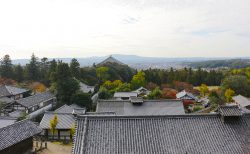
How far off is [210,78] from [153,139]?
68.7 meters

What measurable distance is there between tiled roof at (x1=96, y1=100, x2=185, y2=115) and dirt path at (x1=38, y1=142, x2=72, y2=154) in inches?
195

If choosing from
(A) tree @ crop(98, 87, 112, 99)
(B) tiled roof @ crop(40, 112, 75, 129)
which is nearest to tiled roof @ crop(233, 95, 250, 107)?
(A) tree @ crop(98, 87, 112, 99)

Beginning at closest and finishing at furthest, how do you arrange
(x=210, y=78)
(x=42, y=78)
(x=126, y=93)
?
1. (x=126, y=93)
2. (x=42, y=78)
3. (x=210, y=78)

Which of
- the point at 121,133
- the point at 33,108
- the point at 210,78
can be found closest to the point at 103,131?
the point at 121,133

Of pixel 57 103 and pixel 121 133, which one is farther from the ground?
pixel 121 133

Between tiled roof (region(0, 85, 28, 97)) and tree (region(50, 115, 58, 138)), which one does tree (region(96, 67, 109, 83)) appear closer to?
tiled roof (region(0, 85, 28, 97))

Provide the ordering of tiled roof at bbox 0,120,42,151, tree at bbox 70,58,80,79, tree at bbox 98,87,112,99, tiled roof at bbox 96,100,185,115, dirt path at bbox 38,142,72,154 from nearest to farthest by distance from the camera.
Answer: tiled roof at bbox 0,120,42,151 < dirt path at bbox 38,142,72,154 < tiled roof at bbox 96,100,185,115 < tree at bbox 98,87,112,99 < tree at bbox 70,58,80,79

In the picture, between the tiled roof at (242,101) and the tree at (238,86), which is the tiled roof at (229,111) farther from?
the tree at (238,86)

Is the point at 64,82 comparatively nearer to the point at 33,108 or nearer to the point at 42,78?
the point at 33,108

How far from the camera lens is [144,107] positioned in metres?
29.9

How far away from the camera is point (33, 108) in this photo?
41.7m

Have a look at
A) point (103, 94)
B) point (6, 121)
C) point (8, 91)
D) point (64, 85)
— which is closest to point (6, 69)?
point (8, 91)

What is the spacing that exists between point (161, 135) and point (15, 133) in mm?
15044

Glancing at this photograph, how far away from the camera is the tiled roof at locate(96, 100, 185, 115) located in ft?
96.0
